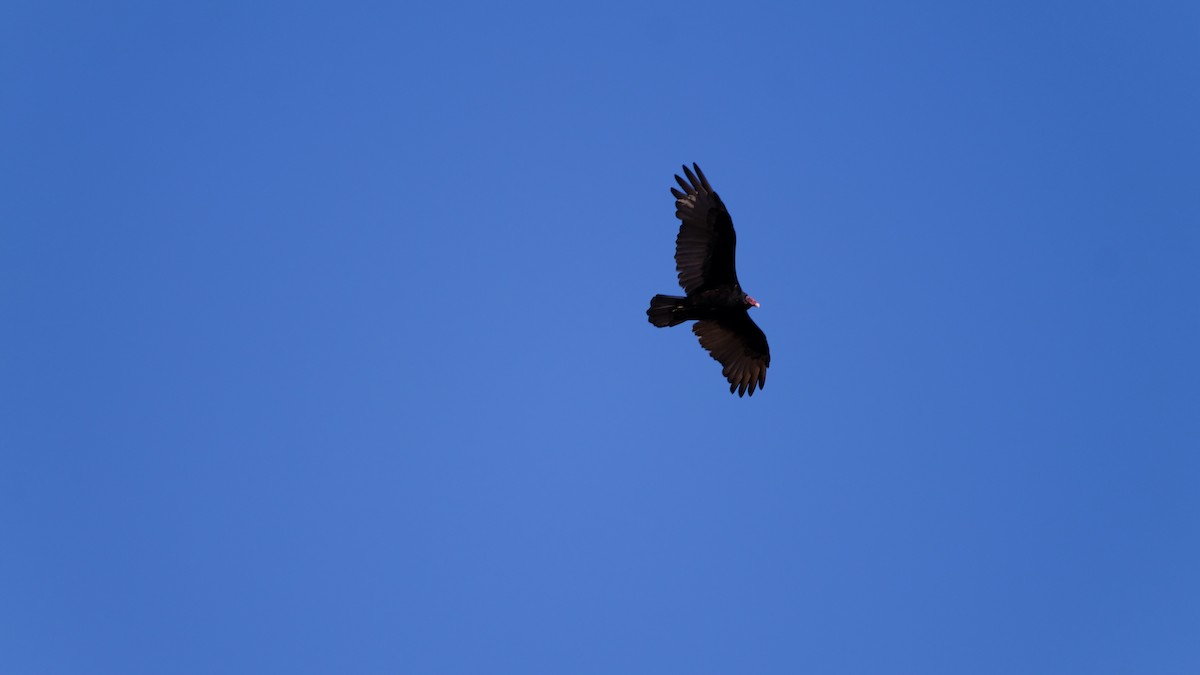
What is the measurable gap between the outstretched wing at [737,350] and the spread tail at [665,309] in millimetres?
1563

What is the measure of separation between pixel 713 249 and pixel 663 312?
1.21 metres

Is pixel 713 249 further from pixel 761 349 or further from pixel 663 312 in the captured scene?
pixel 761 349

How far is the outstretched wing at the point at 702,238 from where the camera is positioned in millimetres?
17219

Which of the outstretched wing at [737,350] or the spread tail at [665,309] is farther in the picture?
the outstretched wing at [737,350]

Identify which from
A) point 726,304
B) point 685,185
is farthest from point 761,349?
point 685,185

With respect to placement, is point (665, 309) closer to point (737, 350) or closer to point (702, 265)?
point (702, 265)

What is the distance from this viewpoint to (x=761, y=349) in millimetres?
18938

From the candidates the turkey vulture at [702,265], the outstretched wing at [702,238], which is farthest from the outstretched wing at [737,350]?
the outstretched wing at [702,238]

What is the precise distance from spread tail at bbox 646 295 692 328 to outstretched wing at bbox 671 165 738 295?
19.5 inches

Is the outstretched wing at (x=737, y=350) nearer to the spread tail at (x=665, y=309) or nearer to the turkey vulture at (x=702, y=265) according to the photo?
the turkey vulture at (x=702, y=265)

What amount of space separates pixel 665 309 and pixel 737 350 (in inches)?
90.8

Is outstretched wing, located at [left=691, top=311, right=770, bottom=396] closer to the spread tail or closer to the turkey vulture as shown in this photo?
the turkey vulture

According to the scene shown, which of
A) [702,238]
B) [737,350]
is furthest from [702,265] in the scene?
[737,350]

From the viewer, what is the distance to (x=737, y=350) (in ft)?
62.4
